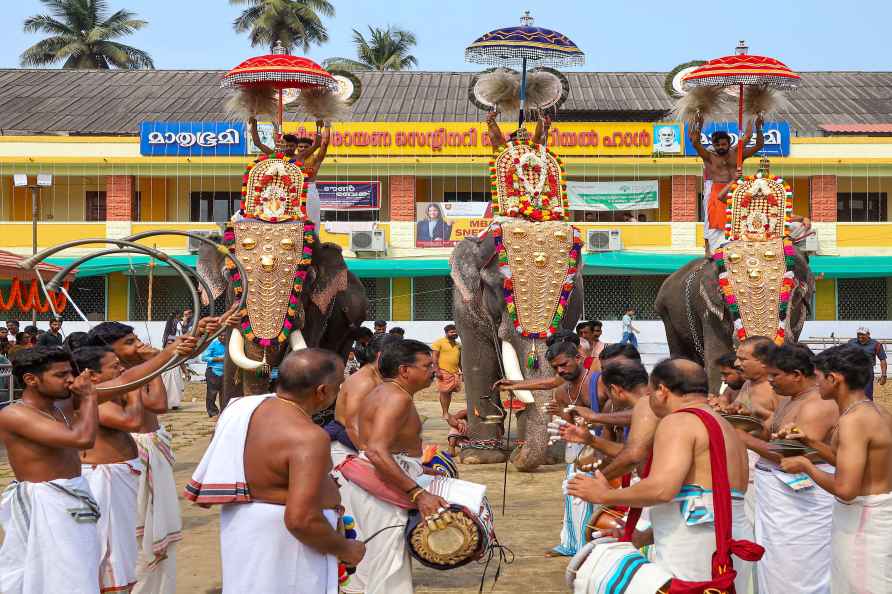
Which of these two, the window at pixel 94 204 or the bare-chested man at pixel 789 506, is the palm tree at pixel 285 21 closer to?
the window at pixel 94 204

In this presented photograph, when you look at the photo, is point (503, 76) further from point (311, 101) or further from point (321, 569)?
point (321, 569)

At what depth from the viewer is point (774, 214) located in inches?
405

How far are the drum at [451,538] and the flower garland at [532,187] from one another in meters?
6.13

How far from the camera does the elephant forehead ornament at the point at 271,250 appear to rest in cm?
1002

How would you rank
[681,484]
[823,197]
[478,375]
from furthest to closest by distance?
[823,197]
[478,375]
[681,484]

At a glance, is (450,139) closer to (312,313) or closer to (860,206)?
(860,206)

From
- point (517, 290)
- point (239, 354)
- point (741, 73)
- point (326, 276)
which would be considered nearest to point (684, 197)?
point (741, 73)

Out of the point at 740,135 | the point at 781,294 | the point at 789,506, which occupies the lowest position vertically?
the point at 789,506

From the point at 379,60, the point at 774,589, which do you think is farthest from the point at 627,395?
the point at 379,60

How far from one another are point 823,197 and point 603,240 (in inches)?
223

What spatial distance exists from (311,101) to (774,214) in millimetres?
4807

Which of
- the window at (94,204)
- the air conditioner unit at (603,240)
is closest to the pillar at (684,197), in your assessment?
the air conditioner unit at (603,240)

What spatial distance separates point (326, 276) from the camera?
426 inches

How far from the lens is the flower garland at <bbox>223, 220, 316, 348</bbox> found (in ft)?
32.8
